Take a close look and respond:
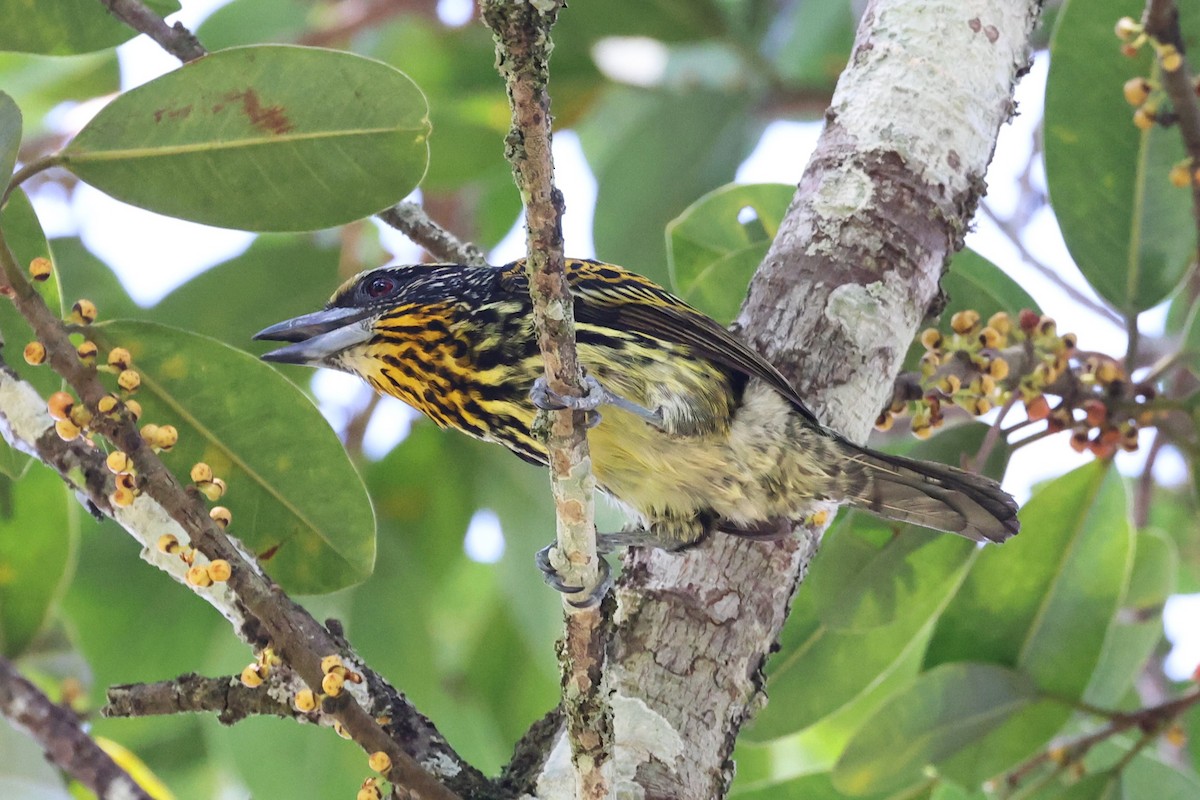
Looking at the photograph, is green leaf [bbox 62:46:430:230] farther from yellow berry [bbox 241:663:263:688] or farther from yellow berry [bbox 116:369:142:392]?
yellow berry [bbox 241:663:263:688]

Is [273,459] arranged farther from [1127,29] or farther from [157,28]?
[1127,29]

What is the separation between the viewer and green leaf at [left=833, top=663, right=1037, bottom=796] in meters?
2.96

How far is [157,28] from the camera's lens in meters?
2.59

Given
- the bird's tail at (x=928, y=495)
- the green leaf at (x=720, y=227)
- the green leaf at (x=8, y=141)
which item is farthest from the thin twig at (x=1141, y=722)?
the green leaf at (x=8, y=141)

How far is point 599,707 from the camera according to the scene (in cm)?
176

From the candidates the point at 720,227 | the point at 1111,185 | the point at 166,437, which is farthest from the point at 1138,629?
the point at 166,437

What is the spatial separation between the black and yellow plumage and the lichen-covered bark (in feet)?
0.33

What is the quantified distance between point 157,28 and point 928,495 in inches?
69.1

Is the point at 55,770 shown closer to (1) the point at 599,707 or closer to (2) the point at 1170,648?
(1) the point at 599,707

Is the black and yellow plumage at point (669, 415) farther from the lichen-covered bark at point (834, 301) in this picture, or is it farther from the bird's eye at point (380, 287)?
the bird's eye at point (380, 287)

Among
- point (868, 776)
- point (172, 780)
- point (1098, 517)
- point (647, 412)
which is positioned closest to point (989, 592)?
Answer: point (1098, 517)

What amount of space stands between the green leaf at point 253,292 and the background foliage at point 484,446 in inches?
0.4

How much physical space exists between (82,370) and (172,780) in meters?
2.61

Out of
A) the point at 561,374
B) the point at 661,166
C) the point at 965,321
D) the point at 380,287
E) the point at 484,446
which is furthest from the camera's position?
the point at 661,166
